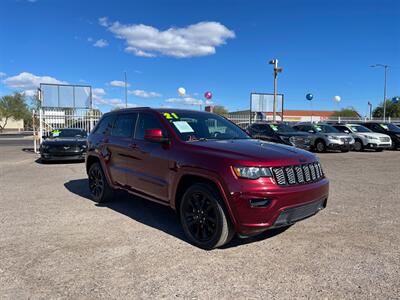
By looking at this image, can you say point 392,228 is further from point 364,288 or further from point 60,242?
point 60,242

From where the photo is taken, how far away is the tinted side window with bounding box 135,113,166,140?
558 cm

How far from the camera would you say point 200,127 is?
5.54 m

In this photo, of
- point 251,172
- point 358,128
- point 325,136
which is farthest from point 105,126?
point 358,128

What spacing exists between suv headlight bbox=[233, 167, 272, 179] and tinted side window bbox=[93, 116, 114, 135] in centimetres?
340

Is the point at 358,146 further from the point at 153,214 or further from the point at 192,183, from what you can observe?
the point at 192,183

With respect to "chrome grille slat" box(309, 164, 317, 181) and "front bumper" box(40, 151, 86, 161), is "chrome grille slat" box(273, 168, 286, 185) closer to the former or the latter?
"chrome grille slat" box(309, 164, 317, 181)

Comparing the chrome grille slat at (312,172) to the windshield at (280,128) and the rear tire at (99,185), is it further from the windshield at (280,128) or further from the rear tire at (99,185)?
the windshield at (280,128)

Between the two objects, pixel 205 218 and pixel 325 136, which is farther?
pixel 325 136

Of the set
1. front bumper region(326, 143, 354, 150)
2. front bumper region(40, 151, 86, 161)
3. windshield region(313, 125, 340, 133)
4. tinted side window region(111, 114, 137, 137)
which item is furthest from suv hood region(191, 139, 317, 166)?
windshield region(313, 125, 340, 133)

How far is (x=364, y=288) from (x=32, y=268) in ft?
11.1

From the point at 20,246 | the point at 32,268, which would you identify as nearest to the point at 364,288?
the point at 32,268

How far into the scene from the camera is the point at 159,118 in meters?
5.54

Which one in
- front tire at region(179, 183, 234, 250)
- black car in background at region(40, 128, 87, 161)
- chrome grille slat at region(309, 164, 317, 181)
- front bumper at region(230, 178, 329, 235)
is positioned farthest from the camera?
black car in background at region(40, 128, 87, 161)

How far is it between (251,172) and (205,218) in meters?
0.87
